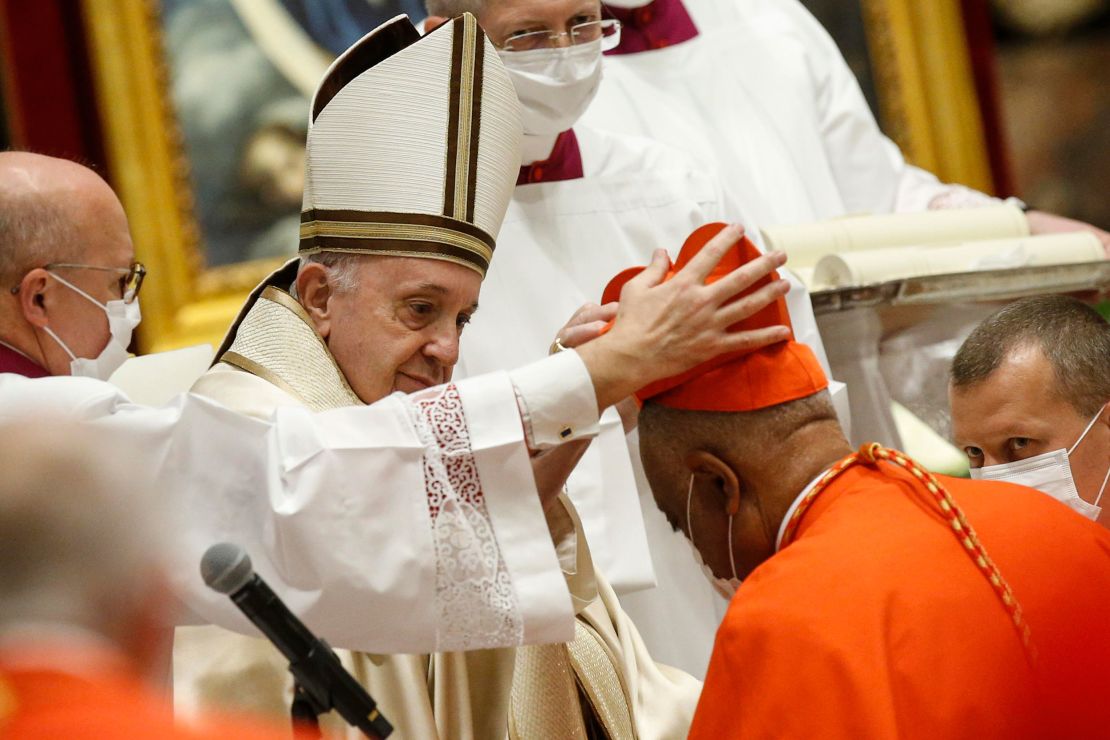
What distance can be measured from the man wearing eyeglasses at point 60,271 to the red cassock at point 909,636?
1.73 metres

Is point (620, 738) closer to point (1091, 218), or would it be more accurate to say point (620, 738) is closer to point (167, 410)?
point (167, 410)

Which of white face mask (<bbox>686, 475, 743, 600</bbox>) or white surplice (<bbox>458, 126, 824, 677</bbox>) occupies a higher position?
white face mask (<bbox>686, 475, 743, 600</bbox>)

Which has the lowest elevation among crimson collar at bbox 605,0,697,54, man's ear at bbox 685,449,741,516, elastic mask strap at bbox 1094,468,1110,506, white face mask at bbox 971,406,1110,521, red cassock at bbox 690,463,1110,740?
elastic mask strap at bbox 1094,468,1110,506

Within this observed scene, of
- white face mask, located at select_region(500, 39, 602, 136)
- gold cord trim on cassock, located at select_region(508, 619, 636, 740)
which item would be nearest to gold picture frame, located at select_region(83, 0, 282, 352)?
white face mask, located at select_region(500, 39, 602, 136)

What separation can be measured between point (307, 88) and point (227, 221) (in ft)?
2.28

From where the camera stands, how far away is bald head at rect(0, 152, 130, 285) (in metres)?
3.30

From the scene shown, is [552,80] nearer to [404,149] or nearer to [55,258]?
[404,149]

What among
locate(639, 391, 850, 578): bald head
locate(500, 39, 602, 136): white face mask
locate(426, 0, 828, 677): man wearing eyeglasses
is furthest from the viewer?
locate(500, 39, 602, 136): white face mask

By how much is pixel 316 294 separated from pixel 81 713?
2101 millimetres

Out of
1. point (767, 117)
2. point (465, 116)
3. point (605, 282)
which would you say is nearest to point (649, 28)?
point (767, 117)

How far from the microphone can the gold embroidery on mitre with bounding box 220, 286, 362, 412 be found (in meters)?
1.16

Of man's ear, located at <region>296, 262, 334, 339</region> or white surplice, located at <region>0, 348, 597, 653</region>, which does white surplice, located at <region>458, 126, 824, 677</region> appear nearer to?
man's ear, located at <region>296, 262, 334, 339</region>

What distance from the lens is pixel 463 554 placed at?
2506mm

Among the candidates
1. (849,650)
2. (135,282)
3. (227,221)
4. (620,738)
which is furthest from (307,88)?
(849,650)
